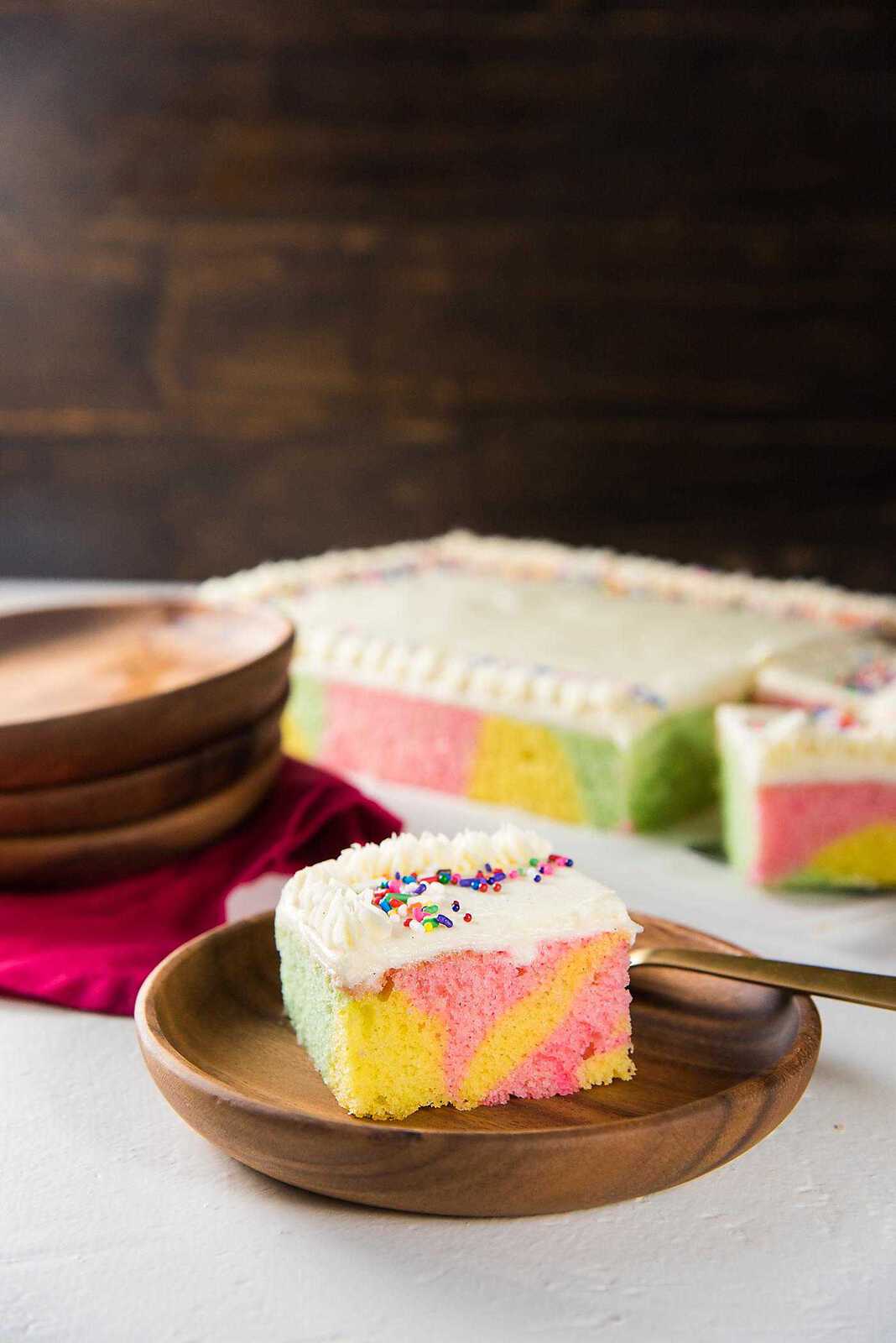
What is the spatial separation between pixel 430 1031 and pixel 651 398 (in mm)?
3294

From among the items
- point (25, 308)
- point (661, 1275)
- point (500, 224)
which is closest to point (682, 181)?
point (500, 224)

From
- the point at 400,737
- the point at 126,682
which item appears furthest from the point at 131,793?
the point at 400,737

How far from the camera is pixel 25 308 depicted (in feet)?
14.2

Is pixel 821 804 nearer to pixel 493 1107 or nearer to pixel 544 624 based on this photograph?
pixel 544 624

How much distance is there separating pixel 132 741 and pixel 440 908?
58cm

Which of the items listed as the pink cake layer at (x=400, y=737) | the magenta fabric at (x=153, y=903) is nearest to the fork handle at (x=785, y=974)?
the magenta fabric at (x=153, y=903)

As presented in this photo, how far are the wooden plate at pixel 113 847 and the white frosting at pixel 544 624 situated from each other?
1.79 feet

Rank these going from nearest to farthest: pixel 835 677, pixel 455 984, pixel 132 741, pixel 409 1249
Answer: pixel 409 1249, pixel 455 984, pixel 132 741, pixel 835 677

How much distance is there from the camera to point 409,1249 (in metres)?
1.13

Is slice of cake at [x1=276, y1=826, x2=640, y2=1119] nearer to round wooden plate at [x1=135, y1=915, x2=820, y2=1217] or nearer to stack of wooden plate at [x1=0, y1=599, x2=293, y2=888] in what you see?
round wooden plate at [x1=135, y1=915, x2=820, y2=1217]

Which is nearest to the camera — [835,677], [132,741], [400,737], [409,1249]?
[409,1249]

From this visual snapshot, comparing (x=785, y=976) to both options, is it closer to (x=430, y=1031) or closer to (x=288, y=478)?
(x=430, y=1031)

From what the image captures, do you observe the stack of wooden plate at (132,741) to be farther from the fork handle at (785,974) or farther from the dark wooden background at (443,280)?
the dark wooden background at (443,280)

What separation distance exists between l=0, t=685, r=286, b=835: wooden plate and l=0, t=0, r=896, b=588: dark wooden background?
102 inches
